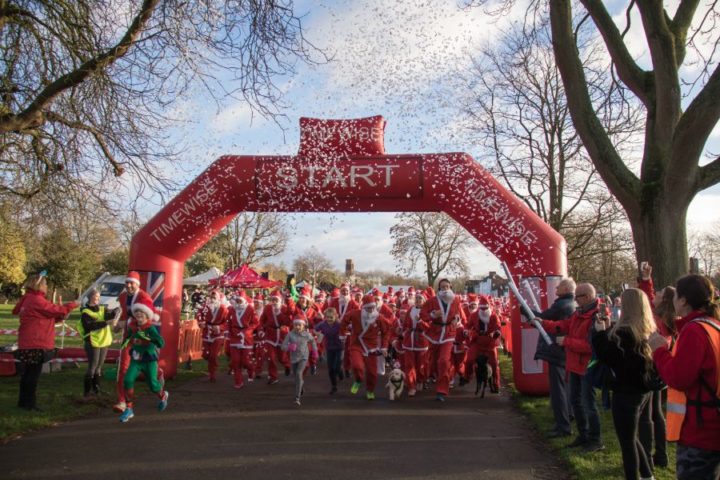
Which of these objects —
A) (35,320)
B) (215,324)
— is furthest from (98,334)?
(215,324)

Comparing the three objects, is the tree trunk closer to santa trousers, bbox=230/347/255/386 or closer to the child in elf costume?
the child in elf costume

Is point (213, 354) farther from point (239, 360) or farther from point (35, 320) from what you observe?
point (35, 320)

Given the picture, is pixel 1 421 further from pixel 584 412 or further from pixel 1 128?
pixel 584 412

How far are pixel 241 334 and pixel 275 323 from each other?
82 centimetres

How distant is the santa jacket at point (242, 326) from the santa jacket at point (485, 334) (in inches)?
172

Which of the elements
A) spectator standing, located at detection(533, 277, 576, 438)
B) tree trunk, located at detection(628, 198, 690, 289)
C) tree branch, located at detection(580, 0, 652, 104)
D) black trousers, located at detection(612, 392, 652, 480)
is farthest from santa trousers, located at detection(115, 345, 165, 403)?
tree branch, located at detection(580, 0, 652, 104)

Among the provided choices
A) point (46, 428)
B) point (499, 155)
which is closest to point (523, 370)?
point (46, 428)

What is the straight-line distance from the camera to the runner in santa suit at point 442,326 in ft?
32.5

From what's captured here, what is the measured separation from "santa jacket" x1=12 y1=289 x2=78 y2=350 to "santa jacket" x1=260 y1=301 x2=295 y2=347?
461cm

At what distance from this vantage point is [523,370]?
32.5ft

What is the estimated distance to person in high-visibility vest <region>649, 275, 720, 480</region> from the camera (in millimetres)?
3223

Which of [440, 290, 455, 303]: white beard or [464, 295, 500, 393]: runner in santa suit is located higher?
[440, 290, 455, 303]: white beard

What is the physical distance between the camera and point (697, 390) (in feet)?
10.8

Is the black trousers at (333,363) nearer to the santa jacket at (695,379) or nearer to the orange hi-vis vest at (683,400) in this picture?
the orange hi-vis vest at (683,400)
